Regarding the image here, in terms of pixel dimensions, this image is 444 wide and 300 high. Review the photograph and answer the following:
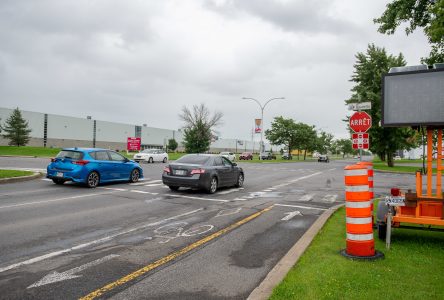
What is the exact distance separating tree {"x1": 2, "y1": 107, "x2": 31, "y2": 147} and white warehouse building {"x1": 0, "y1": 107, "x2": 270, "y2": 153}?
8.86 ft

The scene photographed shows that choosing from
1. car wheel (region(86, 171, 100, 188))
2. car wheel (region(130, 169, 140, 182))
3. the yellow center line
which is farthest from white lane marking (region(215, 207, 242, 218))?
car wheel (region(130, 169, 140, 182))

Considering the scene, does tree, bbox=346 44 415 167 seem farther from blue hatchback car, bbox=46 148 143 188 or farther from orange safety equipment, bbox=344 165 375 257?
orange safety equipment, bbox=344 165 375 257

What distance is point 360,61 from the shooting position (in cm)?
4338

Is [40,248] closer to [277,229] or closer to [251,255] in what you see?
[251,255]

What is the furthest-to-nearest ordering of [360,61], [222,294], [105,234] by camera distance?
1. [360,61]
2. [105,234]
3. [222,294]

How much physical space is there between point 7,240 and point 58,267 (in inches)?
73.1

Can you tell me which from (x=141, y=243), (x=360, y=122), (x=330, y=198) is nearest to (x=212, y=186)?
(x=330, y=198)

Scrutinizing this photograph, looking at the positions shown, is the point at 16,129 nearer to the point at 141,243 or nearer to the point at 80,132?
the point at 80,132

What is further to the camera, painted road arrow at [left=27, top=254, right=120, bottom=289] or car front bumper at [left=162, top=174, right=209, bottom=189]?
car front bumper at [left=162, top=174, right=209, bottom=189]

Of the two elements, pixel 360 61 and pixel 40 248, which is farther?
pixel 360 61

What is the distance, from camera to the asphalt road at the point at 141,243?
4227 millimetres

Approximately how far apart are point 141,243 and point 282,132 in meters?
81.1

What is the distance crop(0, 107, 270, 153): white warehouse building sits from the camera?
228 feet

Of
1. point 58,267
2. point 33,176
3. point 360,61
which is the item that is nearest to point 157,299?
point 58,267
